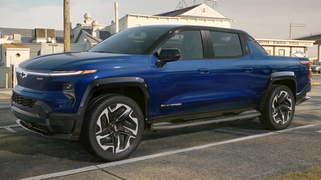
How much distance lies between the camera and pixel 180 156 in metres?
4.77

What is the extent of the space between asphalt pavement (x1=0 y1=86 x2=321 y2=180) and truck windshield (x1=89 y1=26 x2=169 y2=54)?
1.43 meters

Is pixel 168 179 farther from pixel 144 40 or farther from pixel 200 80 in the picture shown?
pixel 144 40

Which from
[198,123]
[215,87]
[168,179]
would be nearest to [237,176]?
[168,179]

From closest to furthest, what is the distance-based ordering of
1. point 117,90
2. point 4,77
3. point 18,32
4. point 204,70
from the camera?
point 117,90 < point 204,70 < point 4,77 < point 18,32

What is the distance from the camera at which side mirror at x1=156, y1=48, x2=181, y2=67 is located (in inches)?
187

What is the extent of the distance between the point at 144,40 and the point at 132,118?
1270 millimetres

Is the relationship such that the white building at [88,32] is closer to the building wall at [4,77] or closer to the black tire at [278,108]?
the building wall at [4,77]

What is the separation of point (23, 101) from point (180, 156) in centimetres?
210

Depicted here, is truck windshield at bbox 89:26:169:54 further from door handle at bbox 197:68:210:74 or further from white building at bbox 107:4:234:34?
white building at bbox 107:4:234:34

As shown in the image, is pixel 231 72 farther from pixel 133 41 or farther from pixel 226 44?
pixel 133 41

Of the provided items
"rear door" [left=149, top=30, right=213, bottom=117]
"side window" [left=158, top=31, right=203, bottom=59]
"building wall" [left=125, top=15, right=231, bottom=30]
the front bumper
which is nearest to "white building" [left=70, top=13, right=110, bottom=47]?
"building wall" [left=125, top=15, right=231, bottom=30]

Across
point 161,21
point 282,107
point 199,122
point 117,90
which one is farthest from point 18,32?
point 117,90

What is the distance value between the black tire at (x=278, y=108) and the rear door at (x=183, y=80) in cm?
148

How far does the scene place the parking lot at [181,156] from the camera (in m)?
4.04
